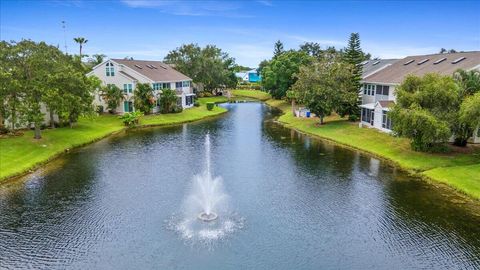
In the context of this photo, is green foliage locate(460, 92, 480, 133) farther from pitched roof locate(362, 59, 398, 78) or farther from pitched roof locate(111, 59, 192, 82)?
pitched roof locate(111, 59, 192, 82)

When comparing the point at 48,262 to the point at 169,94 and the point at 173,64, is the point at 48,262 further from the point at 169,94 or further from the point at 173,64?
the point at 173,64

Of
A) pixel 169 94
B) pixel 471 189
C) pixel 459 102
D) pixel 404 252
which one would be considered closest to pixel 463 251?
pixel 404 252

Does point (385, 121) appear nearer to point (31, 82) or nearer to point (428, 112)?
point (428, 112)

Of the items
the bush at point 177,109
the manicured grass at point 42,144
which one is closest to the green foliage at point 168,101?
the bush at point 177,109

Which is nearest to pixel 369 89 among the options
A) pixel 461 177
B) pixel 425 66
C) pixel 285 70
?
pixel 425 66

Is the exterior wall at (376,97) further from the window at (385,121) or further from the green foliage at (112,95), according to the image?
the green foliage at (112,95)

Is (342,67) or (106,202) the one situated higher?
(342,67)

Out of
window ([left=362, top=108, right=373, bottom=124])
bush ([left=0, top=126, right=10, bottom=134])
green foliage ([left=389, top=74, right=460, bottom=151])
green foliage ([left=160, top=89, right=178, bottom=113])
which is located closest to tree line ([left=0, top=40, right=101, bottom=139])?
bush ([left=0, top=126, right=10, bottom=134])
